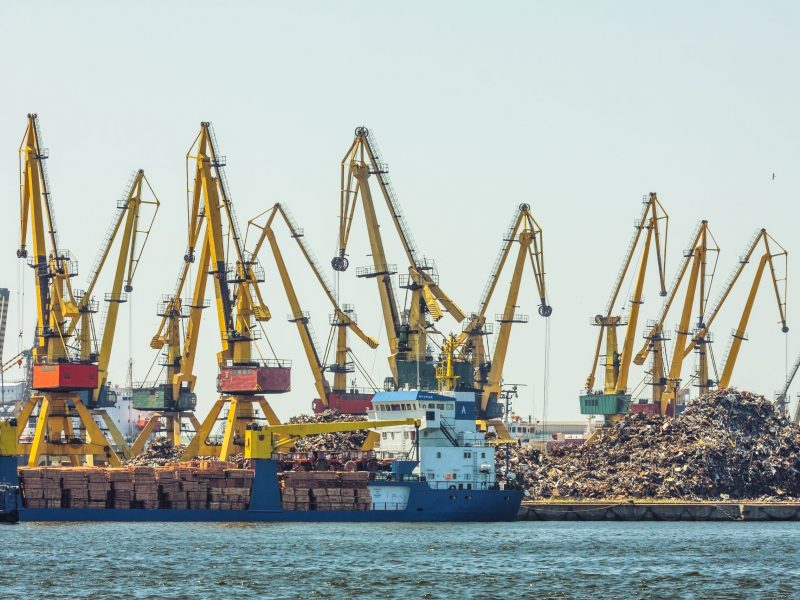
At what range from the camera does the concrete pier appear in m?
114

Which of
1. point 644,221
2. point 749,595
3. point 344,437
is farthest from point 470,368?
point 749,595

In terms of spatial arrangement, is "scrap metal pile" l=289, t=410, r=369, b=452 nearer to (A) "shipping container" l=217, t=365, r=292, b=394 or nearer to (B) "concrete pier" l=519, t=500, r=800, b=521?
(A) "shipping container" l=217, t=365, r=292, b=394

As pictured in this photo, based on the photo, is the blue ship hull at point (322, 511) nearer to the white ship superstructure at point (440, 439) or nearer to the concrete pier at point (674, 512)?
the white ship superstructure at point (440, 439)

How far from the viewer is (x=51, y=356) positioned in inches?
4365

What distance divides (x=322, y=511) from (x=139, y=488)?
10399 mm

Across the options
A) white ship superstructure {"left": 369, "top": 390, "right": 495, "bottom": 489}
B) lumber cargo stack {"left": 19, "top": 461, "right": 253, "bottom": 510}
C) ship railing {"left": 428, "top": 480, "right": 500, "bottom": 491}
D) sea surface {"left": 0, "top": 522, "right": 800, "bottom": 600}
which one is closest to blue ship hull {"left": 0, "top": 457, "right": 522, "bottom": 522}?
ship railing {"left": 428, "top": 480, "right": 500, "bottom": 491}

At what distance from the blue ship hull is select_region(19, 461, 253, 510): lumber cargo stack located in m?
0.44

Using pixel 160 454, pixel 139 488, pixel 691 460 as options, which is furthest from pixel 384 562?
pixel 160 454

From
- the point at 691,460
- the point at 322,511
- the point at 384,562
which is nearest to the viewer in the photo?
the point at 384,562

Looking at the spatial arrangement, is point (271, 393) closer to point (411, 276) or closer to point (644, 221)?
point (411, 276)

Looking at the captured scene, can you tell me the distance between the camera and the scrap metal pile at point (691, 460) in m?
120

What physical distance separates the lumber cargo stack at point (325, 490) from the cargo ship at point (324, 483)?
6cm

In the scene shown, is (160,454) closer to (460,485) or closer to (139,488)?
(139,488)

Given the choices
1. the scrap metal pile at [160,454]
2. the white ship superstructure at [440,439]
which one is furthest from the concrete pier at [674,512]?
the scrap metal pile at [160,454]
